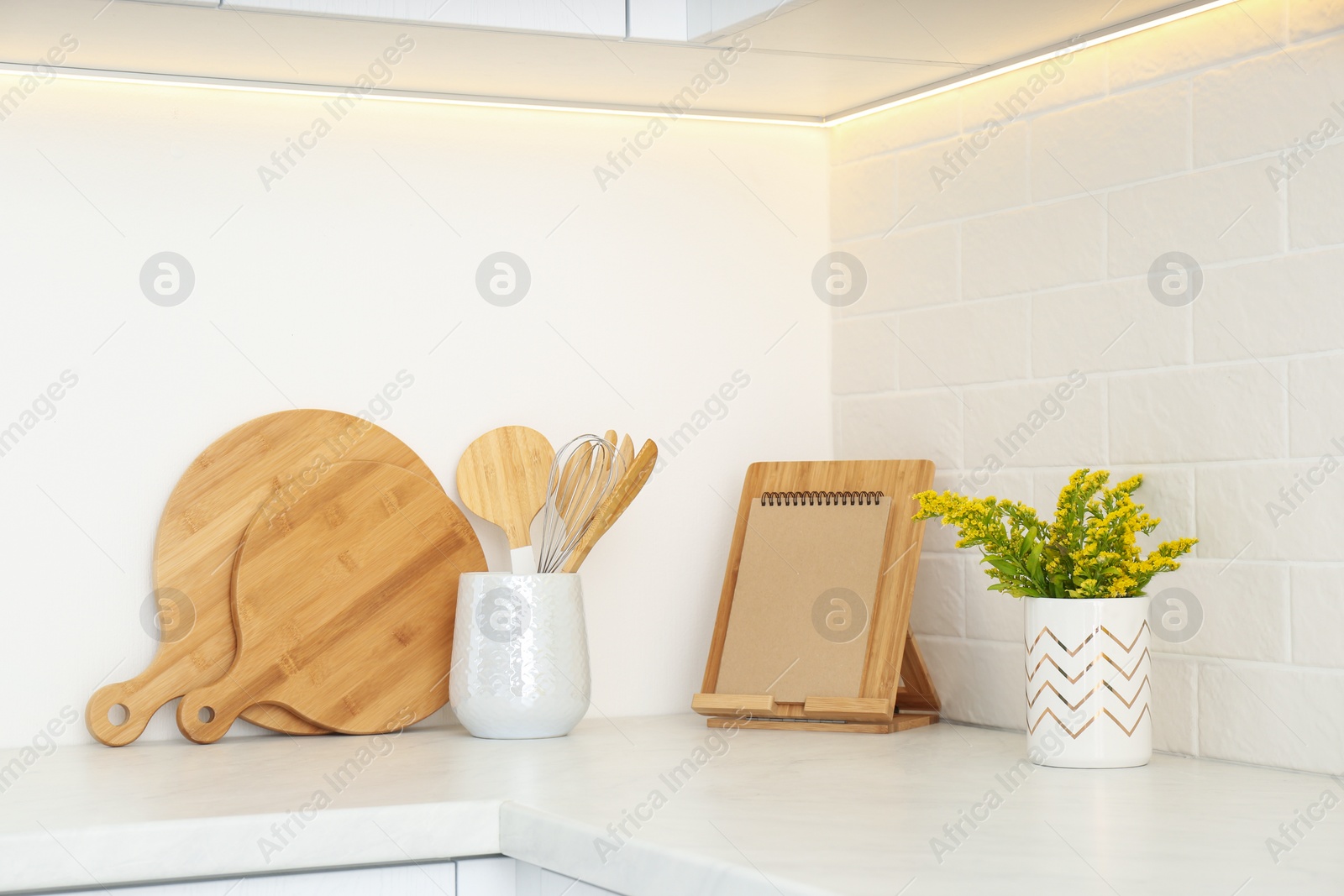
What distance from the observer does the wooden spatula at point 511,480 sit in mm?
1327

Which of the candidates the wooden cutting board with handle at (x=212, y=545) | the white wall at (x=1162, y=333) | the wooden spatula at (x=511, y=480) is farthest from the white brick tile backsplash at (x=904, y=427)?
the wooden cutting board with handle at (x=212, y=545)

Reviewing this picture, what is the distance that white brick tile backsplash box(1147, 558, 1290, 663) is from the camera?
1.06 m

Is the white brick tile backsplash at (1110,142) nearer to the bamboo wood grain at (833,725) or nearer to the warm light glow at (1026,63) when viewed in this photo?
the warm light glow at (1026,63)

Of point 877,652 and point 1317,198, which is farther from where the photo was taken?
point 877,652

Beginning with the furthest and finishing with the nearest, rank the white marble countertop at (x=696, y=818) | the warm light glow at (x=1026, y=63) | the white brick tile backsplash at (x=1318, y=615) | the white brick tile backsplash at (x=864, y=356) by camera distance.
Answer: the white brick tile backsplash at (x=864, y=356) < the warm light glow at (x=1026, y=63) < the white brick tile backsplash at (x=1318, y=615) < the white marble countertop at (x=696, y=818)

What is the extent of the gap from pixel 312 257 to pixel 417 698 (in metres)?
0.42

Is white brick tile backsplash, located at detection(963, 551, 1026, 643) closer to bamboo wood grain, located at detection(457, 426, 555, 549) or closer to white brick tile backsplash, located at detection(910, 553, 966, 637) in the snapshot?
white brick tile backsplash, located at detection(910, 553, 966, 637)

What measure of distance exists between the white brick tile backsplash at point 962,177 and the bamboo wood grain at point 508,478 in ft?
1.48

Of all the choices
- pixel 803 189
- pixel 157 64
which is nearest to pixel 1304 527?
pixel 803 189

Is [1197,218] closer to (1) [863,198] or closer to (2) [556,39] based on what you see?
(1) [863,198]

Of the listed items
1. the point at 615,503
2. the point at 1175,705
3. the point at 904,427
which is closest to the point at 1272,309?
the point at 1175,705

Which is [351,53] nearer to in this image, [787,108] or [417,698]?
[787,108]

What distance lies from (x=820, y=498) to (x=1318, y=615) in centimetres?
49

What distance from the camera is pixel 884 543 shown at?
1.33 metres
